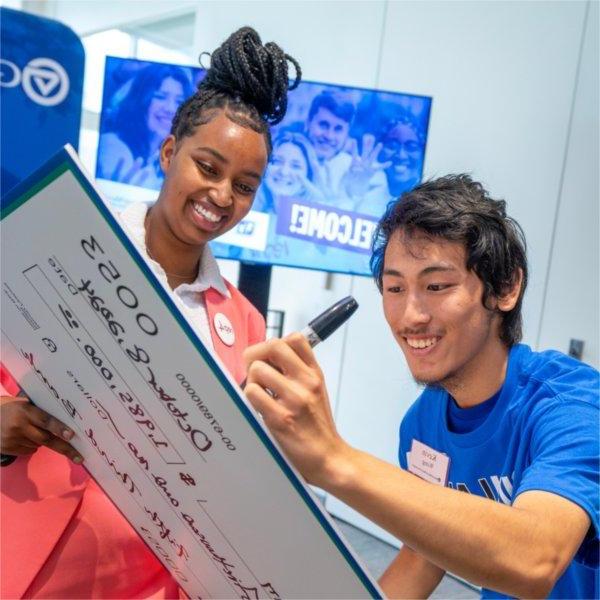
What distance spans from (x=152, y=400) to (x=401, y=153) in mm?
2175

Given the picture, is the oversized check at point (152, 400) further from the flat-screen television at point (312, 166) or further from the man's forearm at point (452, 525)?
the flat-screen television at point (312, 166)

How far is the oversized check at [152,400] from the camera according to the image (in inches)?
18.3

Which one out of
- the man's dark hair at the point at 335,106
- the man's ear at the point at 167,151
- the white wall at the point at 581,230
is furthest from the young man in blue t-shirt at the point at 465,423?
the white wall at the point at 581,230

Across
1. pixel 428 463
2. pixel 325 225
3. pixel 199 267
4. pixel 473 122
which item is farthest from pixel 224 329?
pixel 473 122

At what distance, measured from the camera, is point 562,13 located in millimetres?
2674

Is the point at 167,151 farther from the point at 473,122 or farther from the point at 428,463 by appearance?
the point at 473,122

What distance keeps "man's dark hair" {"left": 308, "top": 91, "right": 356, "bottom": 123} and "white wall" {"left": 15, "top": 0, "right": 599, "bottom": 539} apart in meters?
0.77

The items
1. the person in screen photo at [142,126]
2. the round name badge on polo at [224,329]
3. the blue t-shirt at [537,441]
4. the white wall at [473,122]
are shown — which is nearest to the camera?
the blue t-shirt at [537,441]

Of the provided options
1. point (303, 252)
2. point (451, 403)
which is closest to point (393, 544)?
point (303, 252)

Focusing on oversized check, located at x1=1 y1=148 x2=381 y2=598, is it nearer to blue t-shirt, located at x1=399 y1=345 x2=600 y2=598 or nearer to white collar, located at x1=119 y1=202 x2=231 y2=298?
blue t-shirt, located at x1=399 y1=345 x2=600 y2=598

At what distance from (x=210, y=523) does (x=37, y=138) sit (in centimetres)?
71

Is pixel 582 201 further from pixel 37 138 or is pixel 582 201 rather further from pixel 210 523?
pixel 210 523

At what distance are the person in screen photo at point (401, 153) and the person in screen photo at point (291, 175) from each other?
0.93ft

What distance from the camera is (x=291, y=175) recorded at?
99.7 inches
